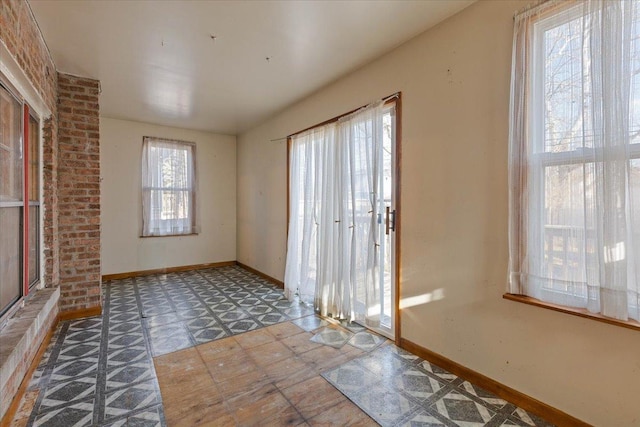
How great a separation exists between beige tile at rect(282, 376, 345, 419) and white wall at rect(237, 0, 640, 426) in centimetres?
87

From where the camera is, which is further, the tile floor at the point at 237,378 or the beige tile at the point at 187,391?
the beige tile at the point at 187,391

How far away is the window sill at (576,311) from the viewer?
1417mm

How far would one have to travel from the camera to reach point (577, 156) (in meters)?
1.60

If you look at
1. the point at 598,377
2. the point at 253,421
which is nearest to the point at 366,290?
the point at 253,421

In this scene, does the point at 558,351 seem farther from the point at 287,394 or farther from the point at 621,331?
the point at 287,394

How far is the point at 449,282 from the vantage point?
2.24m

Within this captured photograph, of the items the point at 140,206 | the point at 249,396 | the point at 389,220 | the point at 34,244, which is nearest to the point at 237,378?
the point at 249,396

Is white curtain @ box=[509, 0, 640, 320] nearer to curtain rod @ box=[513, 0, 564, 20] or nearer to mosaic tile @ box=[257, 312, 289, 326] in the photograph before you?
curtain rod @ box=[513, 0, 564, 20]

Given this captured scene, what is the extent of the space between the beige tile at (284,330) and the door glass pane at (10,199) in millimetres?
1925

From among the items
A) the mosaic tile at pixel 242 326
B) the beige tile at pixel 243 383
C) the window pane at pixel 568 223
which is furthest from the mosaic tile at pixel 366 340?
the window pane at pixel 568 223

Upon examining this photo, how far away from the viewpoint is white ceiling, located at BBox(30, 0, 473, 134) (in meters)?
2.13

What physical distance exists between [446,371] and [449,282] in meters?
0.66

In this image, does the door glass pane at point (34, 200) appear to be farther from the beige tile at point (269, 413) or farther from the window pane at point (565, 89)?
the window pane at point (565, 89)

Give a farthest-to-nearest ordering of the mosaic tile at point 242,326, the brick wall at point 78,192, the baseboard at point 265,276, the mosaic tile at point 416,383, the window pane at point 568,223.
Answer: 1. the baseboard at point 265,276
2. the brick wall at point 78,192
3. the mosaic tile at point 242,326
4. the mosaic tile at point 416,383
5. the window pane at point 568,223
